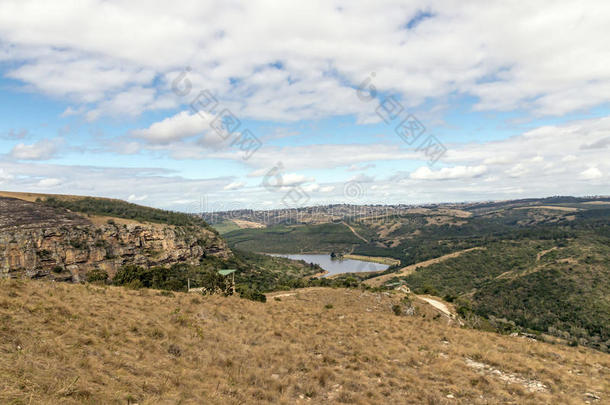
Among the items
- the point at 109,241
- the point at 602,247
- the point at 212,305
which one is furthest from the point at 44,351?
the point at 602,247

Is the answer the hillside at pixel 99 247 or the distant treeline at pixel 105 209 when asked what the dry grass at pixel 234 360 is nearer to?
the hillside at pixel 99 247

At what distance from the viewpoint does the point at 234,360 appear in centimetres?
1348

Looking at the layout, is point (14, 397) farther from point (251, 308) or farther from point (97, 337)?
point (251, 308)

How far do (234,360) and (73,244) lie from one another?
254 ft

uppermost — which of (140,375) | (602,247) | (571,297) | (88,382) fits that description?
(88,382)

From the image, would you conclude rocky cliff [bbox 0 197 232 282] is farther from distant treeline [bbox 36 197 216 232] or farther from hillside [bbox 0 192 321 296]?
distant treeline [bbox 36 197 216 232]

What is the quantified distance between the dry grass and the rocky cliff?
2143 inches

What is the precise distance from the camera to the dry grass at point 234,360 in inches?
359

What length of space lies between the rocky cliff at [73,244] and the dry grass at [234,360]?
54424 mm

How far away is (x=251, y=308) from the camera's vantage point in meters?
25.6

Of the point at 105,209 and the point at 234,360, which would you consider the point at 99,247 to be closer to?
the point at 105,209

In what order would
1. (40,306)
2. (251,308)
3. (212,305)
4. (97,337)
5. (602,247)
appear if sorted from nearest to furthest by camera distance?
(97,337)
(40,306)
(212,305)
(251,308)
(602,247)

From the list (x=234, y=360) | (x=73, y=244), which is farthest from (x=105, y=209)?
(x=234, y=360)

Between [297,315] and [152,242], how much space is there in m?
79.4
